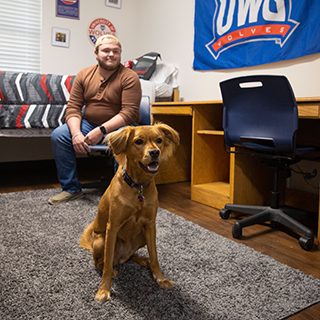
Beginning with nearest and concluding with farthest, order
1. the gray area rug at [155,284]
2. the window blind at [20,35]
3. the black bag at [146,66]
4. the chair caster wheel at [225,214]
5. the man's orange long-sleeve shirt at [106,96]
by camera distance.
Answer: the gray area rug at [155,284] → the chair caster wheel at [225,214] → the man's orange long-sleeve shirt at [106,96] → the black bag at [146,66] → the window blind at [20,35]

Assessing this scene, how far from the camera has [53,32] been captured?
3.74 meters

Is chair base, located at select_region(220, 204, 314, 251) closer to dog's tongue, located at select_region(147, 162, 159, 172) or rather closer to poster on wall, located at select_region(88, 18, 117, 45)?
dog's tongue, located at select_region(147, 162, 159, 172)

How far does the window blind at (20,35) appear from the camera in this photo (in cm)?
361

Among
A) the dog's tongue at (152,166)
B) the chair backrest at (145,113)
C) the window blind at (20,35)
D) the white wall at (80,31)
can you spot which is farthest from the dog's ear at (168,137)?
the window blind at (20,35)

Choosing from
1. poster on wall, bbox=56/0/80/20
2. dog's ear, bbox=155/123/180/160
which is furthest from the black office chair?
poster on wall, bbox=56/0/80/20

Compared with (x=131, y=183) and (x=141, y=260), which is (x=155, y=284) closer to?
(x=141, y=260)

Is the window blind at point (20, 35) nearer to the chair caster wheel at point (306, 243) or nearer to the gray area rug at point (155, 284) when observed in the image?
the gray area rug at point (155, 284)

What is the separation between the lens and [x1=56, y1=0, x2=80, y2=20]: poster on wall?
373cm

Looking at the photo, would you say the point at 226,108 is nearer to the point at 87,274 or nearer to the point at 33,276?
the point at 87,274

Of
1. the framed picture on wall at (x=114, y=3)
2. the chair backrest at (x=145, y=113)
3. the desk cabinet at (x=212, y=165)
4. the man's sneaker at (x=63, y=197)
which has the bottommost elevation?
the man's sneaker at (x=63, y=197)

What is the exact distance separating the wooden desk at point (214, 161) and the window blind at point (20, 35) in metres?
1.83

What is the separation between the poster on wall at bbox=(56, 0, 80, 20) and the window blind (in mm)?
209

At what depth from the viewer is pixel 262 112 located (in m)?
1.72

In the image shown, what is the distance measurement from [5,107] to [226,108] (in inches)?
72.7
